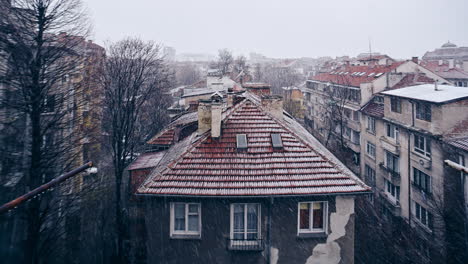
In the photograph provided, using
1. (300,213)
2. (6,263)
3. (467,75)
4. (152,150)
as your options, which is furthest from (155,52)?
(467,75)

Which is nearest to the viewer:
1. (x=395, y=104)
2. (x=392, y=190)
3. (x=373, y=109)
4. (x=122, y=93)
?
(x=122, y=93)

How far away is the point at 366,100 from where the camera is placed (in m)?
31.4

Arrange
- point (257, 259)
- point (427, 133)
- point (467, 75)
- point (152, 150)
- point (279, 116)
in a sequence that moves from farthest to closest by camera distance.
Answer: point (467, 75) → point (427, 133) → point (152, 150) → point (279, 116) → point (257, 259)

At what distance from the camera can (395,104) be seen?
24656 millimetres

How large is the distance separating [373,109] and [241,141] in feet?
69.2

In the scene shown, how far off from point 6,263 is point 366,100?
2979 centimetres

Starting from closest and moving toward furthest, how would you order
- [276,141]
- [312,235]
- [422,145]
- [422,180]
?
1. [312,235]
2. [276,141]
3. [422,180]
4. [422,145]

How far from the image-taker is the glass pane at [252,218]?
1143 cm

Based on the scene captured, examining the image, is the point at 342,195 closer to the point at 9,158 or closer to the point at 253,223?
the point at 253,223

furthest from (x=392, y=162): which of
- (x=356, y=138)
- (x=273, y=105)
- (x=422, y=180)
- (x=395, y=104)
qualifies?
(x=273, y=105)

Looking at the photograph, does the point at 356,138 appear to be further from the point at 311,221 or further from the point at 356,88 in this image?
Answer: the point at 311,221

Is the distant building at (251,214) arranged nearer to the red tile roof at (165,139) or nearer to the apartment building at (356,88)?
the red tile roof at (165,139)

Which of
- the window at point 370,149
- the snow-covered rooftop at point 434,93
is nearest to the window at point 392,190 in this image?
the window at point 370,149

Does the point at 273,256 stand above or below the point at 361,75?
below
